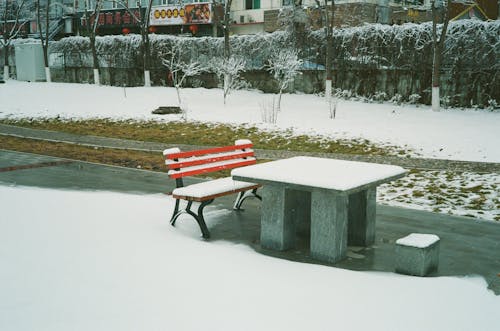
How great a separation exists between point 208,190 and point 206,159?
1067 millimetres

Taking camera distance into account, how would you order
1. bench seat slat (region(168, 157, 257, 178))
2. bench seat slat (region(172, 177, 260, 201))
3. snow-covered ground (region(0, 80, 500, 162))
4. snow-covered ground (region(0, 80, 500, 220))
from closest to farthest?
bench seat slat (region(172, 177, 260, 201)) → bench seat slat (region(168, 157, 257, 178)) → snow-covered ground (region(0, 80, 500, 220)) → snow-covered ground (region(0, 80, 500, 162))

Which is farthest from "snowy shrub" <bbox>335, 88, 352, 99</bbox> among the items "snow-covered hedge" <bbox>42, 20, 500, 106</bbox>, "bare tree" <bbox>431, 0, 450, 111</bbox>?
"bare tree" <bbox>431, 0, 450, 111</bbox>

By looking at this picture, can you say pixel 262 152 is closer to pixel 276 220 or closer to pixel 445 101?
pixel 276 220

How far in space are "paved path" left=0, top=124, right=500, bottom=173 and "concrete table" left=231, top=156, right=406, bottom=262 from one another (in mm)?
4795

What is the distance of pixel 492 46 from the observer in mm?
19016

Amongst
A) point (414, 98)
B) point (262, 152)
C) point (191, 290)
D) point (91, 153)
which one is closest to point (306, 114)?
point (414, 98)

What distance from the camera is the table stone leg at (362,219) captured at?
6.59 meters

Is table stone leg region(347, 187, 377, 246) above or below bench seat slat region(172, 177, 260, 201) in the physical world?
below

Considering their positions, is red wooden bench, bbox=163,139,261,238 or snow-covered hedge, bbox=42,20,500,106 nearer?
red wooden bench, bbox=163,139,261,238

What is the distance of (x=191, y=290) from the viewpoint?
4.95 m

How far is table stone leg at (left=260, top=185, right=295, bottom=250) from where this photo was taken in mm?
6312

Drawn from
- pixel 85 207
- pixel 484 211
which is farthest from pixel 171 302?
pixel 484 211

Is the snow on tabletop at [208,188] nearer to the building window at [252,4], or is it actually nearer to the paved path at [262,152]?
the paved path at [262,152]

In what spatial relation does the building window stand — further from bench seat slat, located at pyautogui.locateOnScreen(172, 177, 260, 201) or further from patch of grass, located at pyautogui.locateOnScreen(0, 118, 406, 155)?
bench seat slat, located at pyautogui.locateOnScreen(172, 177, 260, 201)
